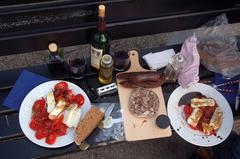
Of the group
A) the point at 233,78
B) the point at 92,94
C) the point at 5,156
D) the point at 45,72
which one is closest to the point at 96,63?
the point at 92,94

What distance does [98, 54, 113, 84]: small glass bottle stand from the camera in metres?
1.46

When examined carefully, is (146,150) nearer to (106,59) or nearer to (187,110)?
(187,110)

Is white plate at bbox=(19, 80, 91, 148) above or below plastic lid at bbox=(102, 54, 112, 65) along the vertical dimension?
below

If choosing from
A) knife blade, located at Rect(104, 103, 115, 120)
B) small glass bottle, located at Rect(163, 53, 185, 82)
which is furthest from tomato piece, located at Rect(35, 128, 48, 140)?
small glass bottle, located at Rect(163, 53, 185, 82)

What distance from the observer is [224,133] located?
149 cm

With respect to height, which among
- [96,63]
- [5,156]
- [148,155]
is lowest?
[148,155]

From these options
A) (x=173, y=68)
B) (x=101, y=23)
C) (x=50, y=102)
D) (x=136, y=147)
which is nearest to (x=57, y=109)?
(x=50, y=102)

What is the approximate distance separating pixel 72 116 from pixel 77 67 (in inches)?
8.8

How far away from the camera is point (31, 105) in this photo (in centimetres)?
144

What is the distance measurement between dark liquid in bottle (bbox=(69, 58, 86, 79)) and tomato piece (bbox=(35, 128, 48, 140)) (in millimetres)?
297

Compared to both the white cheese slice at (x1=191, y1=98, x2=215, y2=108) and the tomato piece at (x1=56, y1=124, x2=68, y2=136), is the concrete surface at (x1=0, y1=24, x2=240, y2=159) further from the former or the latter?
the tomato piece at (x1=56, y1=124, x2=68, y2=136)

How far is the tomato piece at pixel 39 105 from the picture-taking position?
1.43 m

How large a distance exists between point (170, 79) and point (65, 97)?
0.49 meters

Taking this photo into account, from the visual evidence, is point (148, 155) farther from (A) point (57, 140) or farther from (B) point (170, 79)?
(A) point (57, 140)
